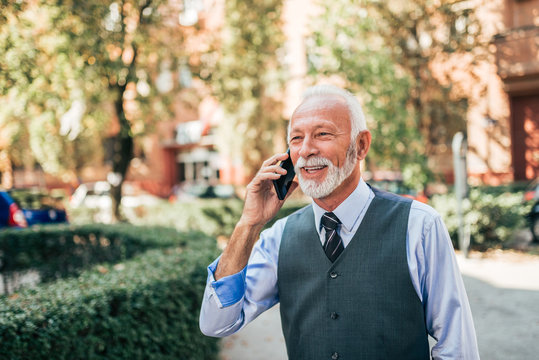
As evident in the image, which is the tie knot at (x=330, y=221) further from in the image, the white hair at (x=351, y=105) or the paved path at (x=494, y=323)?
the paved path at (x=494, y=323)

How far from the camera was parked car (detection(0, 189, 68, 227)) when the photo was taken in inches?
367

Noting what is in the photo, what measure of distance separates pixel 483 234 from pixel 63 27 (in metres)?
9.95

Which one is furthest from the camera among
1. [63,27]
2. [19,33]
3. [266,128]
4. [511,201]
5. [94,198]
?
[94,198]

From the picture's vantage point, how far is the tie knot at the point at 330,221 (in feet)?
5.77

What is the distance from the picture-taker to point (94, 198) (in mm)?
19359

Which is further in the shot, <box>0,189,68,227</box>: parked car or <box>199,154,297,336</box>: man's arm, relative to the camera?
<box>0,189,68,227</box>: parked car

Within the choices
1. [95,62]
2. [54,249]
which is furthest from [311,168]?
[95,62]

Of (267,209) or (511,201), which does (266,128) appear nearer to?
(511,201)

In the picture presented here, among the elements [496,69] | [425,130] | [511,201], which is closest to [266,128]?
[425,130]

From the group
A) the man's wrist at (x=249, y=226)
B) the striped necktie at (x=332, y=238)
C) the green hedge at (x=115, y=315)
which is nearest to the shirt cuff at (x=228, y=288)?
the man's wrist at (x=249, y=226)

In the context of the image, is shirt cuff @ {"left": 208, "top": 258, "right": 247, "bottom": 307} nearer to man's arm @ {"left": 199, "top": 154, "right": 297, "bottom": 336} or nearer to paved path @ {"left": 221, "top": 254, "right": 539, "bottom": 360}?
man's arm @ {"left": 199, "top": 154, "right": 297, "bottom": 336}

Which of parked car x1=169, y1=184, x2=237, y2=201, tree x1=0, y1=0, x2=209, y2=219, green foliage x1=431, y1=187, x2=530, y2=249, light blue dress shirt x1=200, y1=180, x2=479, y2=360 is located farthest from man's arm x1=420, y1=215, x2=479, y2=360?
parked car x1=169, y1=184, x2=237, y2=201

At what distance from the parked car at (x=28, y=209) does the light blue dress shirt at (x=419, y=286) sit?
9315 mm

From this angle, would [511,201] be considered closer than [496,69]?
Yes
